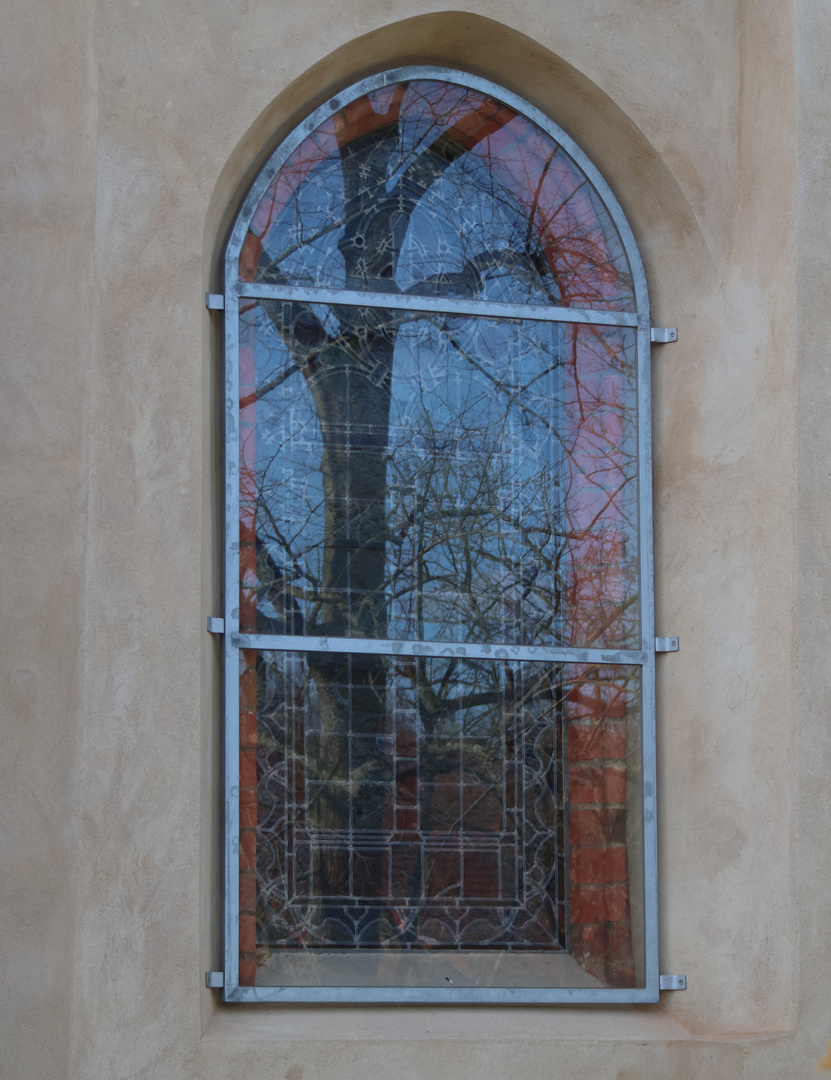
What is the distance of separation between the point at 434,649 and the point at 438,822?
1.84 feet

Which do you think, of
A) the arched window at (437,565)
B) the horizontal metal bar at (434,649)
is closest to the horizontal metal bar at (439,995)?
the arched window at (437,565)

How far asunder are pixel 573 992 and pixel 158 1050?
4.36 ft

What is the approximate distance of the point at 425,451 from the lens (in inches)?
211

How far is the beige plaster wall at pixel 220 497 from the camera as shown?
4707mm

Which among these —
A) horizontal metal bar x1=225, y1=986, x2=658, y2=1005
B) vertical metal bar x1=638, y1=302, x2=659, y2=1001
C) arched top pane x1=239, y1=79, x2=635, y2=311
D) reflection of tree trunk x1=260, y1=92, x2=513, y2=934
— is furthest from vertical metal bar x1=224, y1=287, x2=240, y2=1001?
vertical metal bar x1=638, y1=302, x2=659, y2=1001

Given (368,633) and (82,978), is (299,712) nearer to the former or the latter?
(368,633)

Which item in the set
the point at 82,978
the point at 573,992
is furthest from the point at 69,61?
the point at 573,992

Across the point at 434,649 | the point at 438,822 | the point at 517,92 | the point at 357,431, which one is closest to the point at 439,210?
the point at 517,92

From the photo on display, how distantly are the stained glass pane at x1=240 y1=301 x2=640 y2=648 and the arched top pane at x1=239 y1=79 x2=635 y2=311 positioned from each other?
0.14 meters

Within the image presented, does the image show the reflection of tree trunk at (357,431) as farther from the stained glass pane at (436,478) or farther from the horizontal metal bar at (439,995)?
the horizontal metal bar at (439,995)

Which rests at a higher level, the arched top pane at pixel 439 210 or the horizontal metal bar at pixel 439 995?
the arched top pane at pixel 439 210

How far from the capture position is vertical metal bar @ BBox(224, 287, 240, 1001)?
16.2ft

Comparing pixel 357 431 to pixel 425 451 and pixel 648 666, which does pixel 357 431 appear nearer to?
pixel 425 451

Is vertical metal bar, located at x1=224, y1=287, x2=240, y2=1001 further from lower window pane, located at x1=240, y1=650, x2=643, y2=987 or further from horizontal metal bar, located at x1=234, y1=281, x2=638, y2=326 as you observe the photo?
horizontal metal bar, located at x1=234, y1=281, x2=638, y2=326
